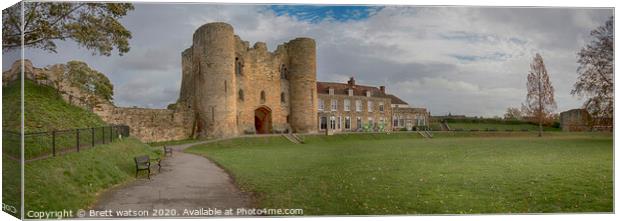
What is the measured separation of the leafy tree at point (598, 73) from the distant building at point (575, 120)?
21 cm

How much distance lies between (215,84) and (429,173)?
9.41 metres

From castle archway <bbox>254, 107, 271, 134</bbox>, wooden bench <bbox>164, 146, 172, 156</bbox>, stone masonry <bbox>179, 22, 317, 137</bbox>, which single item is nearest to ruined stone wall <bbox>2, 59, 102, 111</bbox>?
wooden bench <bbox>164, 146, 172, 156</bbox>

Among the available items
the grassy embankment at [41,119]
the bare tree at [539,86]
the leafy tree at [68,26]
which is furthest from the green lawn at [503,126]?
the grassy embankment at [41,119]

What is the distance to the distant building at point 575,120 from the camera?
11977 mm

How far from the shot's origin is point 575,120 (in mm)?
12305

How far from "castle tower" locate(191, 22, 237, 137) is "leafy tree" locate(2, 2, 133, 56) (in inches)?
118

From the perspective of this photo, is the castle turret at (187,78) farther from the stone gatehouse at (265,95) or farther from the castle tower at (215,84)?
the castle tower at (215,84)

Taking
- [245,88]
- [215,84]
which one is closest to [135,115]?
[215,84]

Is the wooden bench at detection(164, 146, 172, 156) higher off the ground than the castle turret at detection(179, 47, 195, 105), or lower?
lower

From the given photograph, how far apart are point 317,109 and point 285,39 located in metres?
9.13

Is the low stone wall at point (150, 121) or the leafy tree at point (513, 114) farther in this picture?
the low stone wall at point (150, 121)

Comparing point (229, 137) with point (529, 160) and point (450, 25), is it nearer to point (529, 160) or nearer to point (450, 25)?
point (450, 25)

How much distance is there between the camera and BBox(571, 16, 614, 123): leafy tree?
1120 centimetres

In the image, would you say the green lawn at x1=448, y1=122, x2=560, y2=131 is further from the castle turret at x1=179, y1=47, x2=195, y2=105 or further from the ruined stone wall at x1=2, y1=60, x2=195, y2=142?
the ruined stone wall at x1=2, y1=60, x2=195, y2=142
